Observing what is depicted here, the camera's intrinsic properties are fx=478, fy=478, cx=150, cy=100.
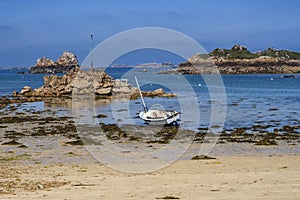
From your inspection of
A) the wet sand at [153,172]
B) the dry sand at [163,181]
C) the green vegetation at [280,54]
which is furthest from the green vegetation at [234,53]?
the dry sand at [163,181]

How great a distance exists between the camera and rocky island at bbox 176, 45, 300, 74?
156 meters

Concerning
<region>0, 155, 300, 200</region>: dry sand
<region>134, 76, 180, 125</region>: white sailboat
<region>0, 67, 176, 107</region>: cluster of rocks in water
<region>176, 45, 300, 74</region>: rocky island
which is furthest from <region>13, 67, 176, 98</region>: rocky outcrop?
A: <region>176, 45, 300, 74</region>: rocky island

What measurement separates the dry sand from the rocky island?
426ft

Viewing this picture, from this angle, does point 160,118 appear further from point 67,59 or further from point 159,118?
point 67,59

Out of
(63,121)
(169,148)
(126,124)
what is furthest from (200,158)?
(63,121)

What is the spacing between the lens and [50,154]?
20234 mm

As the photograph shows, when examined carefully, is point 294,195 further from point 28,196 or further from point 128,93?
point 128,93

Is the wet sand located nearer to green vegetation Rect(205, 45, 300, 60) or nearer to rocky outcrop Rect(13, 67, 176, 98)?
rocky outcrop Rect(13, 67, 176, 98)

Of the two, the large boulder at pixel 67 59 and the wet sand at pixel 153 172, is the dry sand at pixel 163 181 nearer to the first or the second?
the wet sand at pixel 153 172

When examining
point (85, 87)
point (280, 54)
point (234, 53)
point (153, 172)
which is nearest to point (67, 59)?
point (234, 53)

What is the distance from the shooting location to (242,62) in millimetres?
175625

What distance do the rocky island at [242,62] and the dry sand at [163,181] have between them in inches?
5112

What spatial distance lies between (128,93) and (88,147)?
125 ft

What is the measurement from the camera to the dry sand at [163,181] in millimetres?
11250
